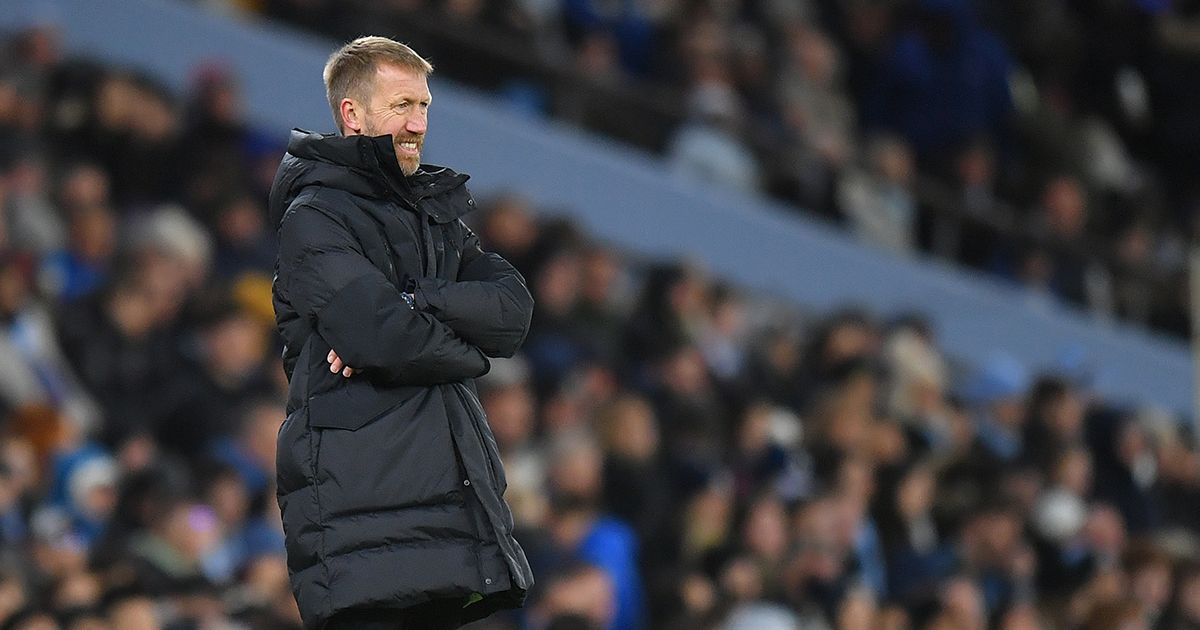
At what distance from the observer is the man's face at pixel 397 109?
3.63m

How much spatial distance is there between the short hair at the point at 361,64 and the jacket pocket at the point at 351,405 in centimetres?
46

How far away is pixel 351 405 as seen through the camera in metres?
3.56

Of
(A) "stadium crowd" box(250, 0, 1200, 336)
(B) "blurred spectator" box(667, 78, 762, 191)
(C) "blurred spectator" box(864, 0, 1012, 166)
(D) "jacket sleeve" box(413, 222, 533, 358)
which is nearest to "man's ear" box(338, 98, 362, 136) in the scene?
(D) "jacket sleeve" box(413, 222, 533, 358)

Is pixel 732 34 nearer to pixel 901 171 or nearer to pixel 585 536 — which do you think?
pixel 901 171

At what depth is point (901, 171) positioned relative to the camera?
1275 cm

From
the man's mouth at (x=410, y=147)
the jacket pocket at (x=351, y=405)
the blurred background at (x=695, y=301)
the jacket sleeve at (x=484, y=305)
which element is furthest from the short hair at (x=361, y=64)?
the blurred background at (x=695, y=301)

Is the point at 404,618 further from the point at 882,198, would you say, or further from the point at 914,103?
the point at 914,103

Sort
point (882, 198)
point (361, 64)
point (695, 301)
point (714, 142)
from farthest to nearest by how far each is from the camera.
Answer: point (882, 198) < point (714, 142) < point (695, 301) < point (361, 64)

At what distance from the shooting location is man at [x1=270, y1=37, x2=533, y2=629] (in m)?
3.52

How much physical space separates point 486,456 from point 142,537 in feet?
11.1

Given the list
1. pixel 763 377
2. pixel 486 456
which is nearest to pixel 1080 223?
pixel 763 377

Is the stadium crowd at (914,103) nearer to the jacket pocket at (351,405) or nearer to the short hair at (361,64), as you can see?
the short hair at (361,64)

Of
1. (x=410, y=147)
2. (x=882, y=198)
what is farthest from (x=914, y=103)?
(x=410, y=147)

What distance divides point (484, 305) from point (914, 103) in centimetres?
1022
